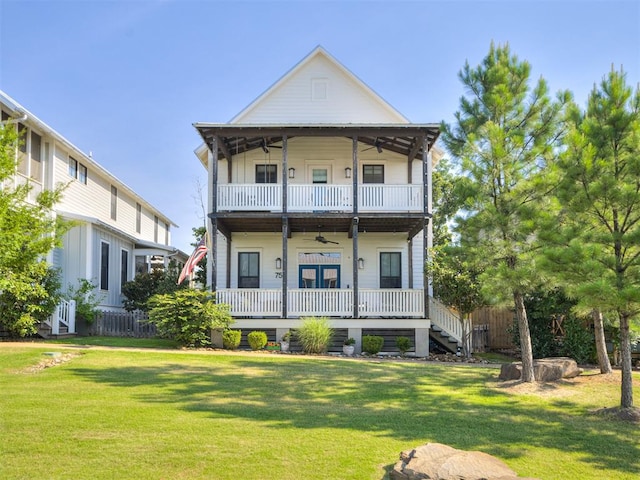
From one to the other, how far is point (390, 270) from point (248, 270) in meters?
5.38

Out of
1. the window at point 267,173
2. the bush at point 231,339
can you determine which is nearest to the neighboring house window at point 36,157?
the window at point 267,173

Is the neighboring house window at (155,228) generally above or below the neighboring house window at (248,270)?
above

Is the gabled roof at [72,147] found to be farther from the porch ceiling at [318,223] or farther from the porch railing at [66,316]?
the porch ceiling at [318,223]

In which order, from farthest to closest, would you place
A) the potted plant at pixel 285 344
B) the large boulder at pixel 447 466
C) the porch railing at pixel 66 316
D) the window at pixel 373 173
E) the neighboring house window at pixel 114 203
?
1. the neighboring house window at pixel 114 203
2. the window at pixel 373 173
3. the porch railing at pixel 66 316
4. the potted plant at pixel 285 344
5. the large boulder at pixel 447 466

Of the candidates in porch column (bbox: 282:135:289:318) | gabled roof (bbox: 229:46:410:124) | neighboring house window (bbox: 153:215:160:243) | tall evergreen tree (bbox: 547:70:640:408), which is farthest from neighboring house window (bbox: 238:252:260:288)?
tall evergreen tree (bbox: 547:70:640:408)

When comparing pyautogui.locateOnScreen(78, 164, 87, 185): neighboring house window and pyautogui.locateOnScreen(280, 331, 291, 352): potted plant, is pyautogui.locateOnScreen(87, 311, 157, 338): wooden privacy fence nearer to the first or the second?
pyautogui.locateOnScreen(280, 331, 291, 352): potted plant

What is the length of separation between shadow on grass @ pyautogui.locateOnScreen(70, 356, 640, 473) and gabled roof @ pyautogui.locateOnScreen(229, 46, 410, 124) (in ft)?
36.0

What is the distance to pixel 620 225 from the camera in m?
10.3

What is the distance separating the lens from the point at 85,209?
23328mm

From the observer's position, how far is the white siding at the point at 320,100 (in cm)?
2203

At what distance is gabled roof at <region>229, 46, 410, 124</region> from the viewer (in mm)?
21844

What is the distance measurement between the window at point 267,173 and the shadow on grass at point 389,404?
970cm

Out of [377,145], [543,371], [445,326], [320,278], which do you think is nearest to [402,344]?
[445,326]

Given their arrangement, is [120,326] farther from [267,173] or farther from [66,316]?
[267,173]
